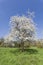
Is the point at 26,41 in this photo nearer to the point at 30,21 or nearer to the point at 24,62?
the point at 30,21

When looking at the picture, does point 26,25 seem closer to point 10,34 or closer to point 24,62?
point 10,34

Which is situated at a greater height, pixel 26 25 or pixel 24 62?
pixel 26 25

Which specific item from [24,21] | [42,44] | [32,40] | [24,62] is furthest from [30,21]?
[24,62]

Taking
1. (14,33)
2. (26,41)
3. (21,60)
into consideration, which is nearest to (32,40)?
(26,41)

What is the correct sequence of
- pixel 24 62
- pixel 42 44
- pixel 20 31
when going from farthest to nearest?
pixel 42 44 → pixel 20 31 → pixel 24 62

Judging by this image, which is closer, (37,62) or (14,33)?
(37,62)

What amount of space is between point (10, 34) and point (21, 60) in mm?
11342

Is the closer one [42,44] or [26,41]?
[26,41]

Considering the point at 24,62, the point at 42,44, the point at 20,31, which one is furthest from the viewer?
the point at 42,44

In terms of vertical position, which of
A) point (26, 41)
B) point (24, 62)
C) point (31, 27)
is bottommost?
point (24, 62)

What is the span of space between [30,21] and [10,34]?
455 cm

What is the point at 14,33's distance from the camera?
110 ft

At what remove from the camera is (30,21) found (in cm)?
3547

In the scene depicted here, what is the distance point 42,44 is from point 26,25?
12607mm
